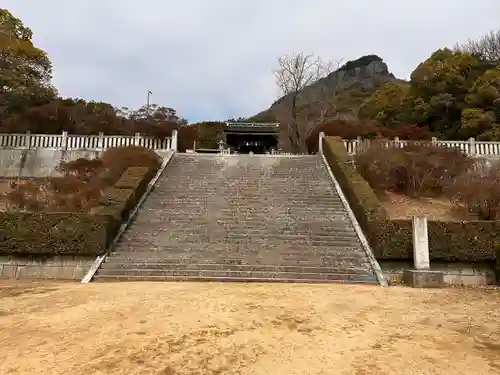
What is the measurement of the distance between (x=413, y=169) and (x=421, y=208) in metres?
1.83

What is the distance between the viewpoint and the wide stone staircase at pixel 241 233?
7.73 m

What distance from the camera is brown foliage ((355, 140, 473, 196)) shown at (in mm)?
12930

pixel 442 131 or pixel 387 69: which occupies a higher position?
pixel 387 69

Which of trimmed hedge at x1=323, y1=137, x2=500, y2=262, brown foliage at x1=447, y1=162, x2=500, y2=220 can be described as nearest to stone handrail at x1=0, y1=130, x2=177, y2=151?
trimmed hedge at x1=323, y1=137, x2=500, y2=262

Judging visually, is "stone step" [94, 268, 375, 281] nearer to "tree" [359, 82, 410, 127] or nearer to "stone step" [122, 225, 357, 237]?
"stone step" [122, 225, 357, 237]

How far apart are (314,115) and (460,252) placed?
82.4ft

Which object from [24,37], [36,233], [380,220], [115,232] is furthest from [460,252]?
[24,37]

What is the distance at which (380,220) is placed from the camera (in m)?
8.46

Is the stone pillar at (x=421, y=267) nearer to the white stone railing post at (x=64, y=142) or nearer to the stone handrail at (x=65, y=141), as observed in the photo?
the stone handrail at (x=65, y=141)

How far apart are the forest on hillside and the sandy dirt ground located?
548 inches

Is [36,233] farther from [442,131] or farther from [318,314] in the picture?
[442,131]

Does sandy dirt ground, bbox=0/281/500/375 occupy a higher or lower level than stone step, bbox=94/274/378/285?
lower

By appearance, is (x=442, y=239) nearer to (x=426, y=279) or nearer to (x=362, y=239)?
(x=426, y=279)

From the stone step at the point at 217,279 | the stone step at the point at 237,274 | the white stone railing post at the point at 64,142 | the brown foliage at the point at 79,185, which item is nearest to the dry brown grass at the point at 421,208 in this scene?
the stone step at the point at 237,274
